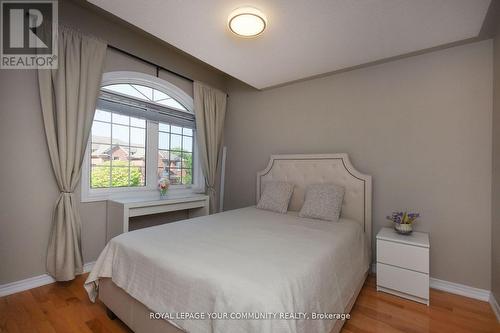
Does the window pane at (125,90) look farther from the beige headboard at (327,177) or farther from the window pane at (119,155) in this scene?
the beige headboard at (327,177)

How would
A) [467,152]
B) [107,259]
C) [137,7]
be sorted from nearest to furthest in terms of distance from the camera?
[107,259], [137,7], [467,152]

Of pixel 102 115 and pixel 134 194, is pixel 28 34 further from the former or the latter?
pixel 134 194

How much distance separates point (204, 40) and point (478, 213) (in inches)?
119

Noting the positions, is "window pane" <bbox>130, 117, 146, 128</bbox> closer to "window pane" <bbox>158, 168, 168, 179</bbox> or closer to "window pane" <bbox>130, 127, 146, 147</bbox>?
"window pane" <bbox>130, 127, 146, 147</bbox>

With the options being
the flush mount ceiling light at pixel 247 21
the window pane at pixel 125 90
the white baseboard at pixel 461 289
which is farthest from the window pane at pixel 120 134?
the white baseboard at pixel 461 289

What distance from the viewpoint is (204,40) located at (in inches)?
86.7

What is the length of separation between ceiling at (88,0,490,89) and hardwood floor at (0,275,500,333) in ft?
7.65

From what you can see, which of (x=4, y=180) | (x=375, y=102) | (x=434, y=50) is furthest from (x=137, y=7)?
(x=434, y=50)

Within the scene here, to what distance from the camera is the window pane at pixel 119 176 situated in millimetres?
2699

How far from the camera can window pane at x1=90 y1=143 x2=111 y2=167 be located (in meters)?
2.52

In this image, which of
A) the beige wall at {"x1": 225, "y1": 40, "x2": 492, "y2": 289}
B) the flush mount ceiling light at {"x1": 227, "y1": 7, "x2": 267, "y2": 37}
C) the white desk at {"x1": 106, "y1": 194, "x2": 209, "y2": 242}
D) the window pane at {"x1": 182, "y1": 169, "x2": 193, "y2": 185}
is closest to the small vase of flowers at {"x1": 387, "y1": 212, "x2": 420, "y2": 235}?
the beige wall at {"x1": 225, "y1": 40, "x2": 492, "y2": 289}

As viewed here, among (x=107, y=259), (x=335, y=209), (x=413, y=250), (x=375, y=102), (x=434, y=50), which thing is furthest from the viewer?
(x=375, y=102)

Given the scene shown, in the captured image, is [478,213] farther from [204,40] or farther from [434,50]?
[204,40]

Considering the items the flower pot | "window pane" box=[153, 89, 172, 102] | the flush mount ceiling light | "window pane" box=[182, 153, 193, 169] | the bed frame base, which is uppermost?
the flush mount ceiling light
